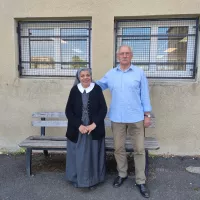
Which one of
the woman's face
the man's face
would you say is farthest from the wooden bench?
the man's face

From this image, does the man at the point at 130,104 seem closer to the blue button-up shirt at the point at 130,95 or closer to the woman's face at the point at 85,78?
the blue button-up shirt at the point at 130,95

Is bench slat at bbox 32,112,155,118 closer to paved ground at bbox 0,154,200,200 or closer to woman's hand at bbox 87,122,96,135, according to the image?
paved ground at bbox 0,154,200,200

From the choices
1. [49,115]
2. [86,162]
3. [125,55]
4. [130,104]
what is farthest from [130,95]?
[49,115]

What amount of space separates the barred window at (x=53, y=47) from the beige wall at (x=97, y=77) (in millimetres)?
167

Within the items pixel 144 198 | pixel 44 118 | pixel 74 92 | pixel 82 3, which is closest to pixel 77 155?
pixel 74 92

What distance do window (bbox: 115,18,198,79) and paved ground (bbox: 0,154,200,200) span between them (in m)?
1.52

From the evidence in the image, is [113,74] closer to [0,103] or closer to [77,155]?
[77,155]

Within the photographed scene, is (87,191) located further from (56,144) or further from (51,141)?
(51,141)

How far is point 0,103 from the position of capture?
4.00m

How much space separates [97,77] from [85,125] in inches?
49.4

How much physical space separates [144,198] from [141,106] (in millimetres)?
1108

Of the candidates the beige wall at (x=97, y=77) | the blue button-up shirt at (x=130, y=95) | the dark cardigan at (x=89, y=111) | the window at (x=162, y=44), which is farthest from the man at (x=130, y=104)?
the window at (x=162, y=44)

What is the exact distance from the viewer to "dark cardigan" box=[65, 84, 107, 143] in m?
2.70

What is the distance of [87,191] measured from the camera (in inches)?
112
